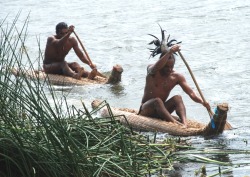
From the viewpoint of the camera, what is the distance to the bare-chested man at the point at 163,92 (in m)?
11.0

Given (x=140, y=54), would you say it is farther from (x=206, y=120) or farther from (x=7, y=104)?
(x=7, y=104)

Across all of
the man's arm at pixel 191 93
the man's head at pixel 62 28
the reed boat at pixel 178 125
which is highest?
the man's head at pixel 62 28

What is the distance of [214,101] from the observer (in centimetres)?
1451

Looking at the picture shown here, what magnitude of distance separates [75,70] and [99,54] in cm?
473

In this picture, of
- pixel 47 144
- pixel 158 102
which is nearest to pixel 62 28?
pixel 158 102

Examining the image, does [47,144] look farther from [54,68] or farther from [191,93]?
[54,68]

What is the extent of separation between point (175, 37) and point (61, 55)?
6818 millimetres

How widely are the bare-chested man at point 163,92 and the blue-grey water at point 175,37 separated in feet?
2.36

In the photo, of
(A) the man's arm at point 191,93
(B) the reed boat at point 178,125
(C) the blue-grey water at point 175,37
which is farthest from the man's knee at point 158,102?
(C) the blue-grey water at point 175,37

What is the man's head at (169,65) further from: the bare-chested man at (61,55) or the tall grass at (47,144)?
the bare-chested man at (61,55)

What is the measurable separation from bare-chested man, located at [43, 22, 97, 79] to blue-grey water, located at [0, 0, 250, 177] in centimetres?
42

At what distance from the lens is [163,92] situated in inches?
444

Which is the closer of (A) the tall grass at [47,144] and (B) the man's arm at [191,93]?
(A) the tall grass at [47,144]

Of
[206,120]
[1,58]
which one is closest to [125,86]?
[206,120]
